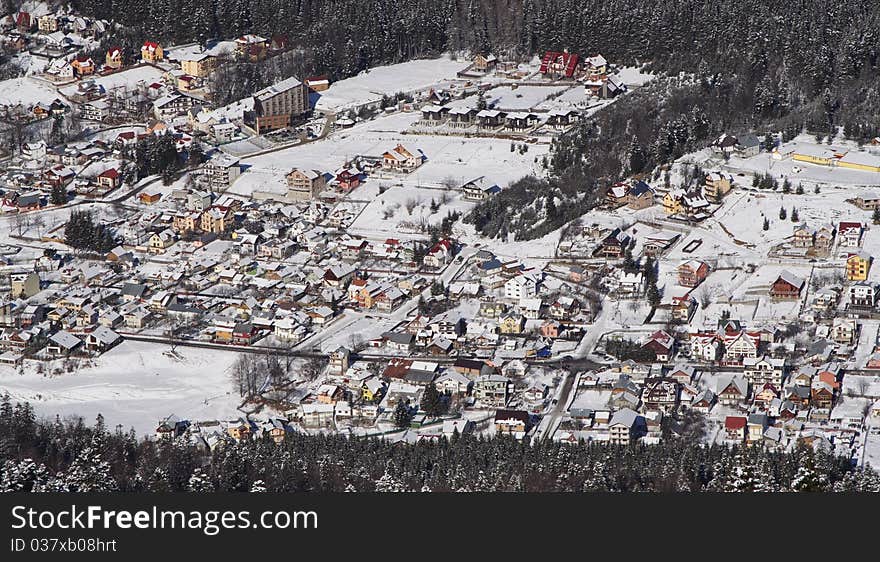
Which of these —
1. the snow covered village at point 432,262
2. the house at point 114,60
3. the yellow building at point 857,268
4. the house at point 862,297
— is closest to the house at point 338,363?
the snow covered village at point 432,262

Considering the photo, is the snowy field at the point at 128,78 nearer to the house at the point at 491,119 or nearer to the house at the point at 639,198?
the house at the point at 491,119

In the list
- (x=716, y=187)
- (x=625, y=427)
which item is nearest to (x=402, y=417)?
(x=625, y=427)

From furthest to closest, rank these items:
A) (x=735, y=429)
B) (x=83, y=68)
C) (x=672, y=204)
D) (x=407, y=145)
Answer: (x=83, y=68) → (x=407, y=145) → (x=672, y=204) → (x=735, y=429)

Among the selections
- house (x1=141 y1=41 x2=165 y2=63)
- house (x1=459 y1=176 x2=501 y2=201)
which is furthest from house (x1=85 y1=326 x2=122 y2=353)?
house (x1=141 y1=41 x2=165 y2=63)

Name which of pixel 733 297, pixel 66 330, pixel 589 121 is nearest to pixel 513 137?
pixel 589 121

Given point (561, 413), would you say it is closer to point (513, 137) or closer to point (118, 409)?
point (118, 409)

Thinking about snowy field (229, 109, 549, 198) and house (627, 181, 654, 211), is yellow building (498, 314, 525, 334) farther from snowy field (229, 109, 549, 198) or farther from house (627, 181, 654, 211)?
snowy field (229, 109, 549, 198)

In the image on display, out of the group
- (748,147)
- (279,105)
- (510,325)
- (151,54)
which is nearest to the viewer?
(510,325)

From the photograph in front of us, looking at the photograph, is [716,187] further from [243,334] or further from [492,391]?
[243,334]
